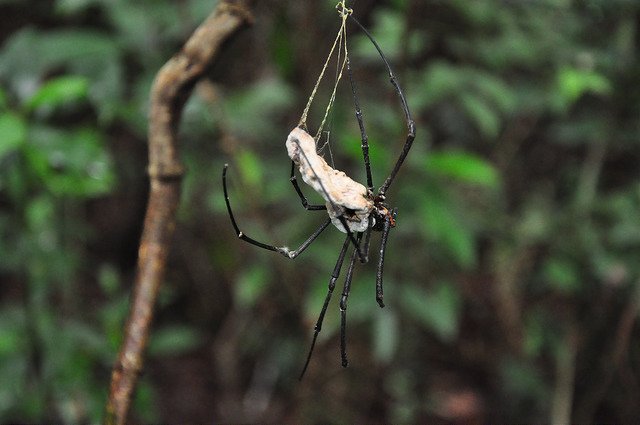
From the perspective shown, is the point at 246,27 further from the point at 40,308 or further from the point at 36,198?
the point at 40,308

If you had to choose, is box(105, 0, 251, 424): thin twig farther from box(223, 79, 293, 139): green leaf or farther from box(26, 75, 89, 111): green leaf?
box(223, 79, 293, 139): green leaf

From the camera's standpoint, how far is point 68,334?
2525 mm

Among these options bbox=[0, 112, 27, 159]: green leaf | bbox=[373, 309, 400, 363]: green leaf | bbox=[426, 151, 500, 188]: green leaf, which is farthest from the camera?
bbox=[373, 309, 400, 363]: green leaf

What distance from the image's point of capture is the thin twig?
1354mm

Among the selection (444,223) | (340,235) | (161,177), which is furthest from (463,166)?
(161,177)

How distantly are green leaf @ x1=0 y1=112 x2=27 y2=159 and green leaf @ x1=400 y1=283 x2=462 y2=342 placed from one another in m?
1.67

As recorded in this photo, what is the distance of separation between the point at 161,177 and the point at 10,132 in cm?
70

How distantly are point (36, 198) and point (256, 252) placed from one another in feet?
3.54

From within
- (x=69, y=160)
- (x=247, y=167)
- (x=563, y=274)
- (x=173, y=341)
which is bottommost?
(x=173, y=341)

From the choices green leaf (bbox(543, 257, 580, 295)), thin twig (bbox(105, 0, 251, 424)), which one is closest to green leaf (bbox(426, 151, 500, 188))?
green leaf (bbox(543, 257, 580, 295))

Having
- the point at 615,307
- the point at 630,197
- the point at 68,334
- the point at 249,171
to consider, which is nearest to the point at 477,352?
the point at 615,307

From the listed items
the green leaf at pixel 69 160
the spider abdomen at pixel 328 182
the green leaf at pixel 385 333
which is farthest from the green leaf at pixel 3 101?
the green leaf at pixel 385 333

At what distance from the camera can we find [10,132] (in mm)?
1853

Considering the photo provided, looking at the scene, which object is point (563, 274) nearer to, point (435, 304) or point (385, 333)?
point (435, 304)
